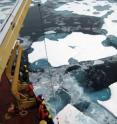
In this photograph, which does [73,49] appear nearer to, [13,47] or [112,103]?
[112,103]

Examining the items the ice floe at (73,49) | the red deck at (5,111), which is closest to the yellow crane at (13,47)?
the red deck at (5,111)

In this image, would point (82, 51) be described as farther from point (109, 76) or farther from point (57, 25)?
point (57, 25)

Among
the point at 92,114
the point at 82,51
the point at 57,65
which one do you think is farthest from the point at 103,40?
the point at 92,114

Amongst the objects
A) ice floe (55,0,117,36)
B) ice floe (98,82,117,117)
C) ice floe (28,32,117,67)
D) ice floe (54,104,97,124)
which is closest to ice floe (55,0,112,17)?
ice floe (55,0,117,36)

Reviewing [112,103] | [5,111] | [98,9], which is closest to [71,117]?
[112,103]

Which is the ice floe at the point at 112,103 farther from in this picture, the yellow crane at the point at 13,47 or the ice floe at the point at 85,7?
the ice floe at the point at 85,7

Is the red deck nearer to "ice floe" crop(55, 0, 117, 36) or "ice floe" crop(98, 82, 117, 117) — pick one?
"ice floe" crop(98, 82, 117, 117)
